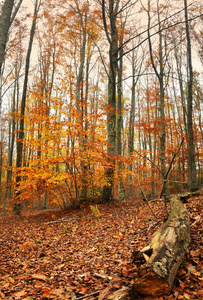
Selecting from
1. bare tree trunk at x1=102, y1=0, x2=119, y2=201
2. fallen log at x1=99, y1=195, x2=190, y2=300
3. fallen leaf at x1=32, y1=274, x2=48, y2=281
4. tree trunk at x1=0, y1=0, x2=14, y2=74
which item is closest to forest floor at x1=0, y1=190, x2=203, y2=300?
fallen leaf at x1=32, y1=274, x2=48, y2=281

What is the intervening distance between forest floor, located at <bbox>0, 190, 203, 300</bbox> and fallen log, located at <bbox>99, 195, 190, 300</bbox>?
16 centimetres

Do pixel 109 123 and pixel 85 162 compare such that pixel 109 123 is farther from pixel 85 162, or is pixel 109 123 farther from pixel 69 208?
pixel 69 208

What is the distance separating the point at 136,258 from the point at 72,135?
5.66 meters

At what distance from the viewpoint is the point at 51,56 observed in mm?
15914

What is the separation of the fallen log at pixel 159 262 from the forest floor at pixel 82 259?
159mm

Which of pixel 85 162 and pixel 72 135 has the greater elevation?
pixel 72 135

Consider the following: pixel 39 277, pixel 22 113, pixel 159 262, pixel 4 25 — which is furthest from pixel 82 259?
pixel 22 113

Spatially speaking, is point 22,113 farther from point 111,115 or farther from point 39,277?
point 39,277

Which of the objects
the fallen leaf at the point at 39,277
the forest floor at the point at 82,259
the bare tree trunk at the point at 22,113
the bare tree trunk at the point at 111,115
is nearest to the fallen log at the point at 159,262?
the forest floor at the point at 82,259

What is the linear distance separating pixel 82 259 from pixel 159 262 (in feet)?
6.43

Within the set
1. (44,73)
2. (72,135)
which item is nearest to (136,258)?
(72,135)

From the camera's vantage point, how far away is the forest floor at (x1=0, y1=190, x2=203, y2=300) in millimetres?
2561

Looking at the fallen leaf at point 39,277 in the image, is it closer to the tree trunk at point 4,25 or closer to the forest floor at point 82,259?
the forest floor at point 82,259

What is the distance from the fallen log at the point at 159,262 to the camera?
81.1 inches
